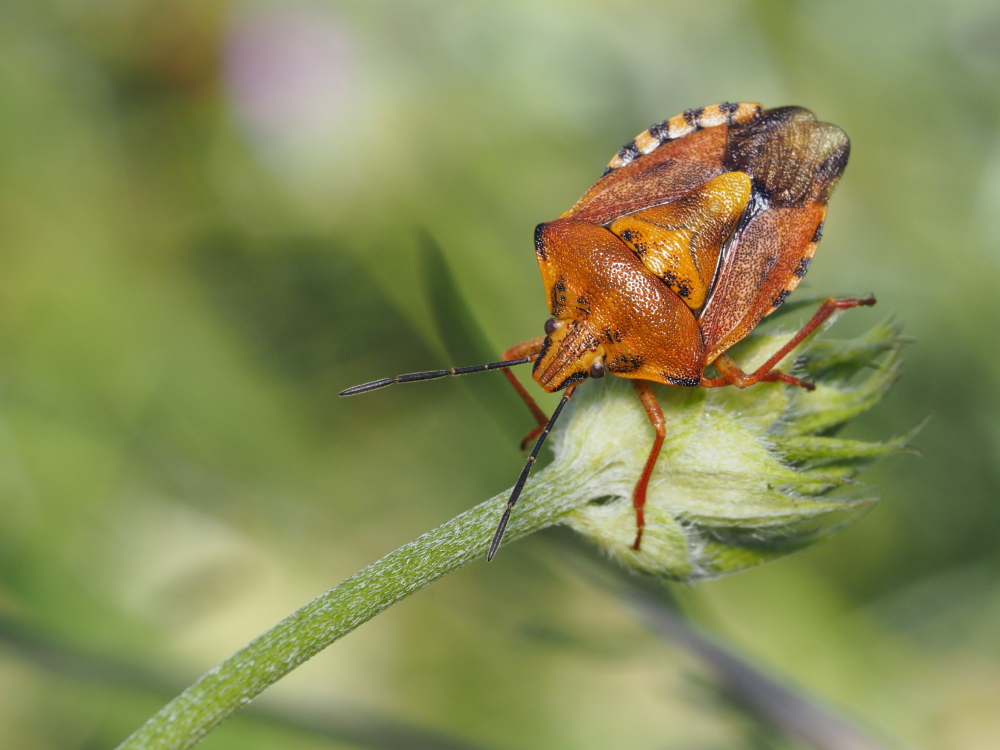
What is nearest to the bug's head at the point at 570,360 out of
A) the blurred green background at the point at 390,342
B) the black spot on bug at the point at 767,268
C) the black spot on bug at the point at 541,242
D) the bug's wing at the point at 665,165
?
the black spot on bug at the point at 541,242

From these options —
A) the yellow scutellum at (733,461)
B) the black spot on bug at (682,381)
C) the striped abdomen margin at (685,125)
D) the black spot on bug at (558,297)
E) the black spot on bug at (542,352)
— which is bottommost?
the yellow scutellum at (733,461)

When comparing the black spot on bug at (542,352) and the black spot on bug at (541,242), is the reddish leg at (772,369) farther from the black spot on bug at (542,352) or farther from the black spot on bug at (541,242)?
the black spot on bug at (541,242)

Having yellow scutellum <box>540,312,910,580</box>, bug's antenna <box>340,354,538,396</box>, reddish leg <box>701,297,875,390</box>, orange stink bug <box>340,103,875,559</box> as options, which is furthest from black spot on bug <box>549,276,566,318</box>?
reddish leg <box>701,297,875,390</box>

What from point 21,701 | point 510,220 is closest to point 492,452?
point 510,220

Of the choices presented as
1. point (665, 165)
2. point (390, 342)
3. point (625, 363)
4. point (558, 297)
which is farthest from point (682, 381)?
point (390, 342)

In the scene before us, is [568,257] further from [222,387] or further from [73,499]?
[73,499]

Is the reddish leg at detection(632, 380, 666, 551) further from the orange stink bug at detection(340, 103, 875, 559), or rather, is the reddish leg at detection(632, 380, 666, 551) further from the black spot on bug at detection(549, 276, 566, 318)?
the black spot on bug at detection(549, 276, 566, 318)
